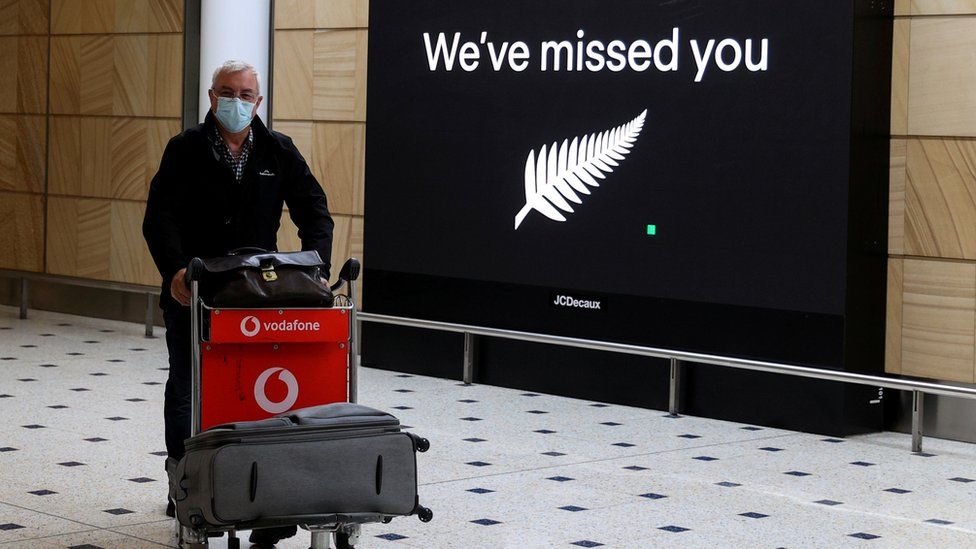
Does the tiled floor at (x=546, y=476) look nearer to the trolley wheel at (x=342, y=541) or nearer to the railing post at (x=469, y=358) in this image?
the railing post at (x=469, y=358)

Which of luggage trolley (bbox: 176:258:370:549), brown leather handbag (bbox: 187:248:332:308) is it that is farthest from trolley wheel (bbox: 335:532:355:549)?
brown leather handbag (bbox: 187:248:332:308)

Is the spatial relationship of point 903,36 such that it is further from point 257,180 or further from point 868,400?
point 257,180

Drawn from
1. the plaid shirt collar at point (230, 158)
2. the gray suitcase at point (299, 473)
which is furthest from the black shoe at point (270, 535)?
the plaid shirt collar at point (230, 158)

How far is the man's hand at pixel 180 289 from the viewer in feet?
14.8

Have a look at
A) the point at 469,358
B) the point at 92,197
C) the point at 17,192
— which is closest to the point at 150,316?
the point at 92,197

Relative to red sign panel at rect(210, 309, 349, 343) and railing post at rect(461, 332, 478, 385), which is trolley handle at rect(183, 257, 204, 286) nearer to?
red sign panel at rect(210, 309, 349, 343)

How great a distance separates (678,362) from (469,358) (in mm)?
1578

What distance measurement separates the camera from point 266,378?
4473 millimetres

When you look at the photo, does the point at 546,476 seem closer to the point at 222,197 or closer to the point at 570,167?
the point at 222,197

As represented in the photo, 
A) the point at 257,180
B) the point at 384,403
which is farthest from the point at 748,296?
the point at 257,180

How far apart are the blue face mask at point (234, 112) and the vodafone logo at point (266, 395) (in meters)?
0.84

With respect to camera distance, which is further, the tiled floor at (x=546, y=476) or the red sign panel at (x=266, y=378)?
the tiled floor at (x=546, y=476)

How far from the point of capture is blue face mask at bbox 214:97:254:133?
468cm

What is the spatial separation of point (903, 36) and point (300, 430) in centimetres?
491
